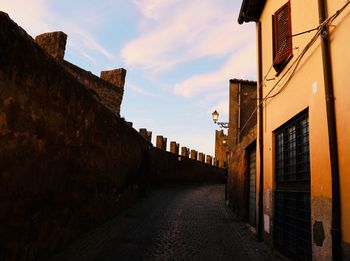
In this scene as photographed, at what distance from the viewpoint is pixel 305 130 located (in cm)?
579

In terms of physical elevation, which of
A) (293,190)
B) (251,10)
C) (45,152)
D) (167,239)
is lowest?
(167,239)

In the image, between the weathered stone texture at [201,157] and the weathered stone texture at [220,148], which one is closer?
the weathered stone texture at [201,157]

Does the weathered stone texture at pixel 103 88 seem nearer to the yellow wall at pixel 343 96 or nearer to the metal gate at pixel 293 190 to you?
the metal gate at pixel 293 190

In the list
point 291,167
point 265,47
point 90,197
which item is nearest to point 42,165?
point 90,197

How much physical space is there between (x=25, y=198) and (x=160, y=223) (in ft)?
16.7

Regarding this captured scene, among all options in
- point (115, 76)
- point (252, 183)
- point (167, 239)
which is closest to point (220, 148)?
point (115, 76)

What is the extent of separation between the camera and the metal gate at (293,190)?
18.4 ft

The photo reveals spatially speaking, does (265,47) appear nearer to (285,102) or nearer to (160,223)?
(285,102)

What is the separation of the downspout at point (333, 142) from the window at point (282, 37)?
1.67m

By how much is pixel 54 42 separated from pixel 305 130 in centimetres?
708

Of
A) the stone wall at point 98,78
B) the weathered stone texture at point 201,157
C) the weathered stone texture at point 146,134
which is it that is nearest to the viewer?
the stone wall at point 98,78

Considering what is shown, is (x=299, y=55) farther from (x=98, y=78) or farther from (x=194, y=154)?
(x=194, y=154)

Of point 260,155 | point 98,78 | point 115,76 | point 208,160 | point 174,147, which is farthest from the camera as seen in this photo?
point 208,160

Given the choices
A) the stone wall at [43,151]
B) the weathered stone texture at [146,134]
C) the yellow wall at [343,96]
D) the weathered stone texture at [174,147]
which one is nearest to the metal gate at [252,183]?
the stone wall at [43,151]
